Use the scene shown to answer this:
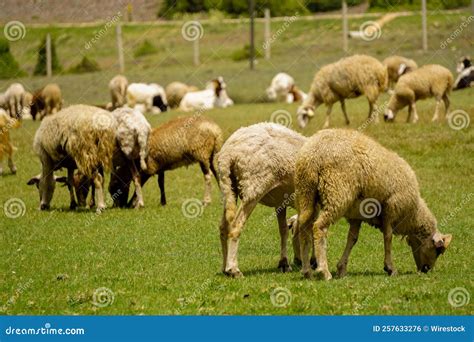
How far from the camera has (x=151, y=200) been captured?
66.6 ft

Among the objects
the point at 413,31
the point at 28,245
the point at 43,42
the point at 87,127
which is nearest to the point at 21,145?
the point at 43,42

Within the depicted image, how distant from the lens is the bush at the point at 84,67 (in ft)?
143

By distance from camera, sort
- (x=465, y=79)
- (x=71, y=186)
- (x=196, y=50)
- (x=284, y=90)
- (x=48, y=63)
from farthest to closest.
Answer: (x=196, y=50)
(x=48, y=63)
(x=284, y=90)
(x=465, y=79)
(x=71, y=186)

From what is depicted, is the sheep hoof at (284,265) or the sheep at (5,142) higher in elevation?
the sheep at (5,142)

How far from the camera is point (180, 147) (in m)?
19.5

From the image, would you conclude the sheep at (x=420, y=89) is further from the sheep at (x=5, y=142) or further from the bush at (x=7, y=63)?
the bush at (x=7, y=63)

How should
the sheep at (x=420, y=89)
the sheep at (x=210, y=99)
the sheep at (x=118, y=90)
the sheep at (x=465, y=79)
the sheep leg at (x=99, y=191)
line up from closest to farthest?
the sheep leg at (x=99, y=191) < the sheep at (x=420, y=89) < the sheep at (x=465, y=79) < the sheep at (x=118, y=90) < the sheep at (x=210, y=99)

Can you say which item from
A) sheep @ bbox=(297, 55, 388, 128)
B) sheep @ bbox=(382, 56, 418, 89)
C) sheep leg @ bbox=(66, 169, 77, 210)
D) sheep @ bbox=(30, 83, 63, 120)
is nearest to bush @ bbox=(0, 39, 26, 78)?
sheep @ bbox=(30, 83, 63, 120)

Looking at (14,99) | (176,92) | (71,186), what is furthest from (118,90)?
(71,186)

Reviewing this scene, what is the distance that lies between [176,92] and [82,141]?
840 inches

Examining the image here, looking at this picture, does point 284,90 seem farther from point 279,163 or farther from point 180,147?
point 279,163

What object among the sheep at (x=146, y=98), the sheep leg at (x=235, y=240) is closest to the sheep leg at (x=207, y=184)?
the sheep leg at (x=235, y=240)

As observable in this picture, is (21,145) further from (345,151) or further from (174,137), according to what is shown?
(345,151)

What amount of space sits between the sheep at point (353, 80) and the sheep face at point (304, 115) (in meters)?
0.08
